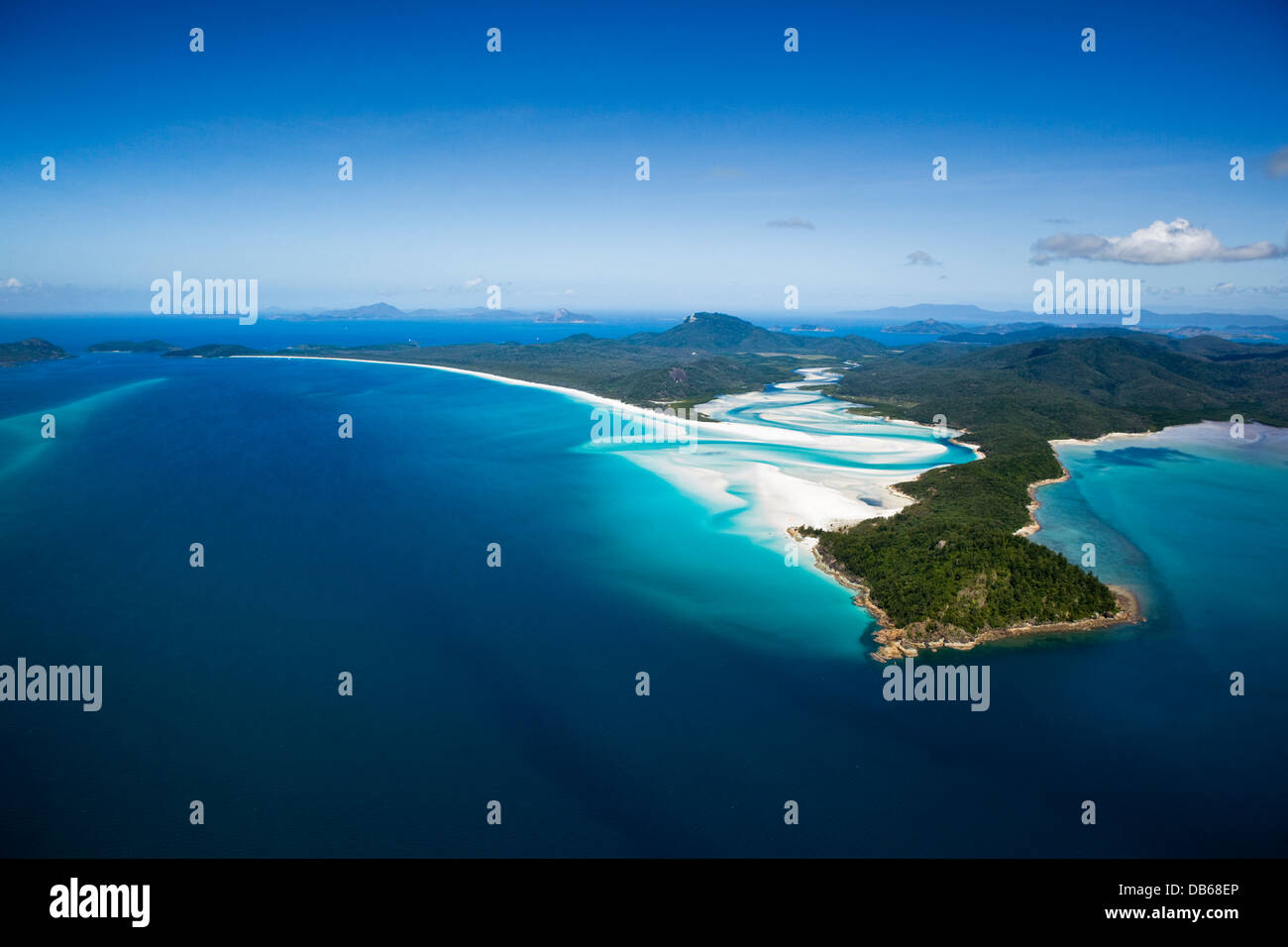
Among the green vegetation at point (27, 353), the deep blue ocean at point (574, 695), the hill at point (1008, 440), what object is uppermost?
the green vegetation at point (27, 353)

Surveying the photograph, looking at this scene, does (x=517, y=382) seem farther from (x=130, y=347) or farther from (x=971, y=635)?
(x=130, y=347)

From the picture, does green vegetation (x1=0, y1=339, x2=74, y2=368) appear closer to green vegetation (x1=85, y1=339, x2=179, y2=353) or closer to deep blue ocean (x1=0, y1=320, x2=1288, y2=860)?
green vegetation (x1=85, y1=339, x2=179, y2=353)

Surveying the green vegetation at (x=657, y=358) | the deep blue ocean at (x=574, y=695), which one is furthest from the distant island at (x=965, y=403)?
the deep blue ocean at (x=574, y=695)

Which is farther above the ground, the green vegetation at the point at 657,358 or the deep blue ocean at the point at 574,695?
the green vegetation at the point at 657,358

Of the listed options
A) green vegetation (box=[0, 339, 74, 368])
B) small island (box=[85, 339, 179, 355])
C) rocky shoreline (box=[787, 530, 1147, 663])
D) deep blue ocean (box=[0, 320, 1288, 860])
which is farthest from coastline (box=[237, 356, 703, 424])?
rocky shoreline (box=[787, 530, 1147, 663])

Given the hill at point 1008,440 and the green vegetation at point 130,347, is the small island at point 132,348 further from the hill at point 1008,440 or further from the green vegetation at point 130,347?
the hill at point 1008,440

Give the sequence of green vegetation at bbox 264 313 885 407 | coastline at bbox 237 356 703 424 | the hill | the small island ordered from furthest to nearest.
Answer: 1. the small island
2. green vegetation at bbox 264 313 885 407
3. coastline at bbox 237 356 703 424
4. the hill
